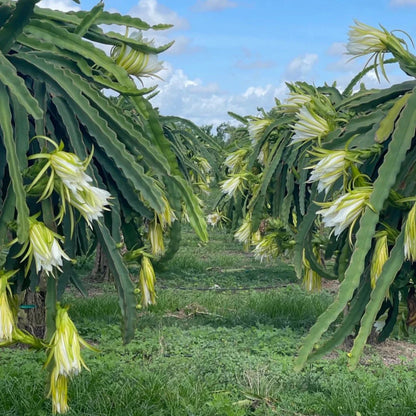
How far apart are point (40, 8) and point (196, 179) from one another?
4889mm

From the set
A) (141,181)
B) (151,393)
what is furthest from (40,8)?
(151,393)

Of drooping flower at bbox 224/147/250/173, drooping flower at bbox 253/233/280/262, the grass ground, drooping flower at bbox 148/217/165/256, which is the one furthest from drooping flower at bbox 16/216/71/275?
drooping flower at bbox 224/147/250/173

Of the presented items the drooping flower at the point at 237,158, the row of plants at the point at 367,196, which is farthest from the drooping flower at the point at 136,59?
the drooping flower at the point at 237,158

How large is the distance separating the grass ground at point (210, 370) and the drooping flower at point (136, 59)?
669 mm

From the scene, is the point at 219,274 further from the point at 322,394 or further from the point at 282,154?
the point at 322,394

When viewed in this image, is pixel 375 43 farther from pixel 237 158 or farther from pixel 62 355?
pixel 237 158

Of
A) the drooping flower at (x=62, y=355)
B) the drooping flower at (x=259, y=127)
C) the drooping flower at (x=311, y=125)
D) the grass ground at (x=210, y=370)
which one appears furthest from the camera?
the drooping flower at (x=259, y=127)

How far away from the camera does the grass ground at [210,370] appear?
260 cm

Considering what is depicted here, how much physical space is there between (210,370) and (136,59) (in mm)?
1727

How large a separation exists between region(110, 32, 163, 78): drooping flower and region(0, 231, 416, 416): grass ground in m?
0.67

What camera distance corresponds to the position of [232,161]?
4035 mm

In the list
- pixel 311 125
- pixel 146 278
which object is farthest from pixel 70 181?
pixel 311 125

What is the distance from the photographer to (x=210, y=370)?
3070 millimetres

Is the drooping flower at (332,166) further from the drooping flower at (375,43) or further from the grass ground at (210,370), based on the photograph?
the grass ground at (210,370)
